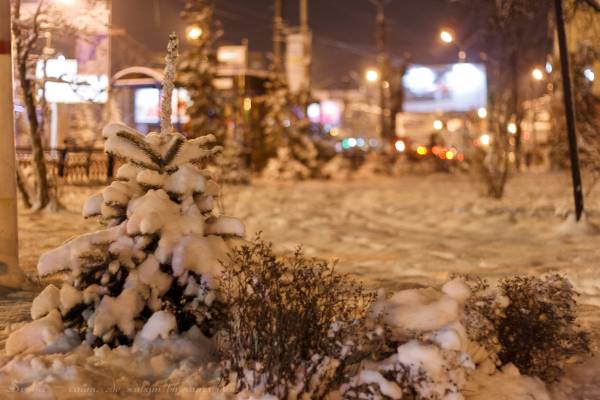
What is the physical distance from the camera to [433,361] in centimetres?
445

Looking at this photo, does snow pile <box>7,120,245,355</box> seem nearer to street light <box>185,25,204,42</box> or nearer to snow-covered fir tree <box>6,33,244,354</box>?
snow-covered fir tree <box>6,33,244,354</box>

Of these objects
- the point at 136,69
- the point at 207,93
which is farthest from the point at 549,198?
the point at 207,93

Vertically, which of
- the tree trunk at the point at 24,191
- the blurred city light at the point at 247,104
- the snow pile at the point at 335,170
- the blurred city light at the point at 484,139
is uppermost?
the blurred city light at the point at 247,104

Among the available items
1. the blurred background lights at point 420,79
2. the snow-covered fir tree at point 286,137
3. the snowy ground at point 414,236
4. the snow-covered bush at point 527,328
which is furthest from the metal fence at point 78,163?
the blurred background lights at point 420,79

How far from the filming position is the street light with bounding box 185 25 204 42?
32.9 meters

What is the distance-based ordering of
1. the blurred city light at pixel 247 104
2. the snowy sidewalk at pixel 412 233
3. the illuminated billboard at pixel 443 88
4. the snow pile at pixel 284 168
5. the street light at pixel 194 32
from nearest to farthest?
the snowy sidewalk at pixel 412 233, the street light at pixel 194 32, the snow pile at pixel 284 168, the blurred city light at pixel 247 104, the illuminated billboard at pixel 443 88

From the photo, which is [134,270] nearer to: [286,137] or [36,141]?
[36,141]

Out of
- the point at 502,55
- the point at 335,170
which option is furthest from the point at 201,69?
the point at 502,55

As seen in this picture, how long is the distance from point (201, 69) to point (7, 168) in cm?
2639

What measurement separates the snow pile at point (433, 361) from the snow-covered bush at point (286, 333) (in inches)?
6.7

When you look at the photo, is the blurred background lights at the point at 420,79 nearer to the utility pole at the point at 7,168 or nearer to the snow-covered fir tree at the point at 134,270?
the utility pole at the point at 7,168

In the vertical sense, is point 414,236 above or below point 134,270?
below

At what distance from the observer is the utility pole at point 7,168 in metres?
7.53

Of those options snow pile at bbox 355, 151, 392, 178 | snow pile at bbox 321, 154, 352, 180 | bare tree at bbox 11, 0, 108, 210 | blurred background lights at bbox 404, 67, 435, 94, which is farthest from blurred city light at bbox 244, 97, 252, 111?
blurred background lights at bbox 404, 67, 435, 94
